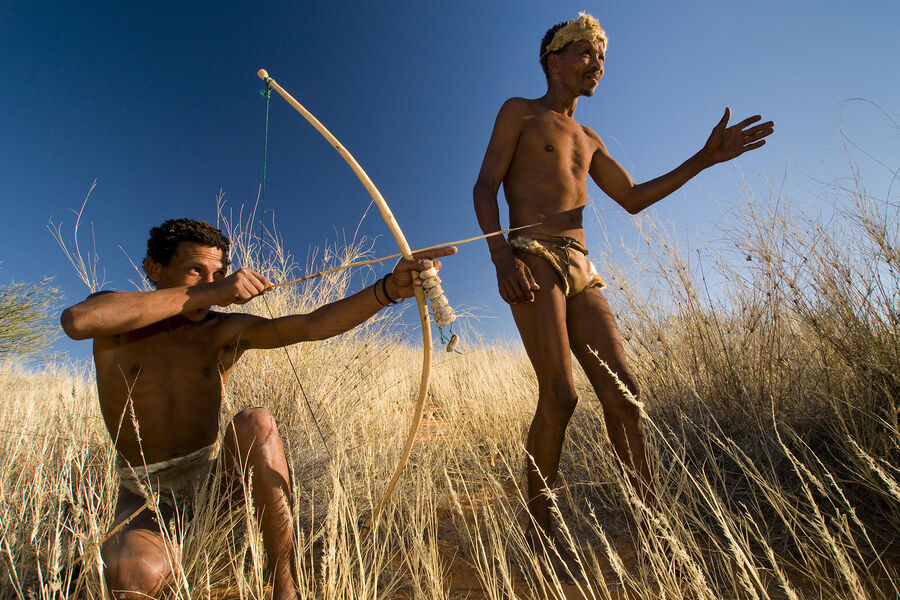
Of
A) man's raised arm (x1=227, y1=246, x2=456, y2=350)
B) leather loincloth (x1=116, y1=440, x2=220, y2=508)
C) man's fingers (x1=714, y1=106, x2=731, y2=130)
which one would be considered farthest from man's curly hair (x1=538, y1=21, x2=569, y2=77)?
leather loincloth (x1=116, y1=440, x2=220, y2=508)

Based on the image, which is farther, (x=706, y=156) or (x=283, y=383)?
(x=283, y=383)

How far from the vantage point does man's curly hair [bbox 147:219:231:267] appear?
2426 mm

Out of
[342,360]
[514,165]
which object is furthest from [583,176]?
[342,360]

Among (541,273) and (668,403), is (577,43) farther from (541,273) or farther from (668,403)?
(668,403)

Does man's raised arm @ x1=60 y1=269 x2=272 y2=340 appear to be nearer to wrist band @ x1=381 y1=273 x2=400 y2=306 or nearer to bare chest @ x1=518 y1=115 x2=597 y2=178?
wrist band @ x1=381 y1=273 x2=400 y2=306

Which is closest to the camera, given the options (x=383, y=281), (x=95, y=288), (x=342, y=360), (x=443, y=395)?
(x=383, y=281)

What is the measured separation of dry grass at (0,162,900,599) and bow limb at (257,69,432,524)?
0.29 m

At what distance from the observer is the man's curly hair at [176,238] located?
2426mm

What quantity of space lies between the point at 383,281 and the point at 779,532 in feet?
7.70

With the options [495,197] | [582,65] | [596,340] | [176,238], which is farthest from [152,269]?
[582,65]

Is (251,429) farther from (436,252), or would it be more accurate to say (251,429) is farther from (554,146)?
(554,146)

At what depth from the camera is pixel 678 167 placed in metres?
2.71

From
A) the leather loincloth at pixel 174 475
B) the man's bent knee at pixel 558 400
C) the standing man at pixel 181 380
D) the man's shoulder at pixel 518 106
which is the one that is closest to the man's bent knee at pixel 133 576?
the standing man at pixel 181 380

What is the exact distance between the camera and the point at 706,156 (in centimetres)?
263
